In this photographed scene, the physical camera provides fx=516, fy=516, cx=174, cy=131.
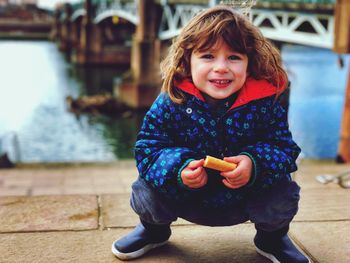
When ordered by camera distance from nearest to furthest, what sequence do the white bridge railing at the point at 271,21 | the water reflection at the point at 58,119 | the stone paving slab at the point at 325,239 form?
the stone paving slab at the point at 325,239
the white bridge railing at the point at 271,21
the water reflection at the point at 58,119

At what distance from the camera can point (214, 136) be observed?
1.67 meters

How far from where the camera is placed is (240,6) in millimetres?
2051

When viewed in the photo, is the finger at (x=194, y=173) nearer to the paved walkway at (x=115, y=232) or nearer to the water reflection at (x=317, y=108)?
the paved walkway at (x=115, y=232)

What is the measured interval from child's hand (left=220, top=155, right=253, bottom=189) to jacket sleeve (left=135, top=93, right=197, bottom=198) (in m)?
0.13

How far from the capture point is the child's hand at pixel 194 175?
60.9 inches

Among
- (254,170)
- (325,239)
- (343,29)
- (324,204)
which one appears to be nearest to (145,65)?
(343,29)

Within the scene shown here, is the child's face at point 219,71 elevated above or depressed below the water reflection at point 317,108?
above

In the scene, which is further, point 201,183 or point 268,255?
point 268,255

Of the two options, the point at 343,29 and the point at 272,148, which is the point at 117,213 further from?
the point at 343,29

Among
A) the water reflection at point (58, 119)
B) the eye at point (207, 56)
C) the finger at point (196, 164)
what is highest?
the eye at point (207, 56)

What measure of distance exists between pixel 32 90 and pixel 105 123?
8.36 m

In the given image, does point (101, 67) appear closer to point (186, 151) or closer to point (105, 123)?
point (105, 123)

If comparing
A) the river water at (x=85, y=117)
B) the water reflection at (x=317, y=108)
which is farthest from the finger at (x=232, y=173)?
the river water at (x=85, y=117)

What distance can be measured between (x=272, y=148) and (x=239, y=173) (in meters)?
0.17
